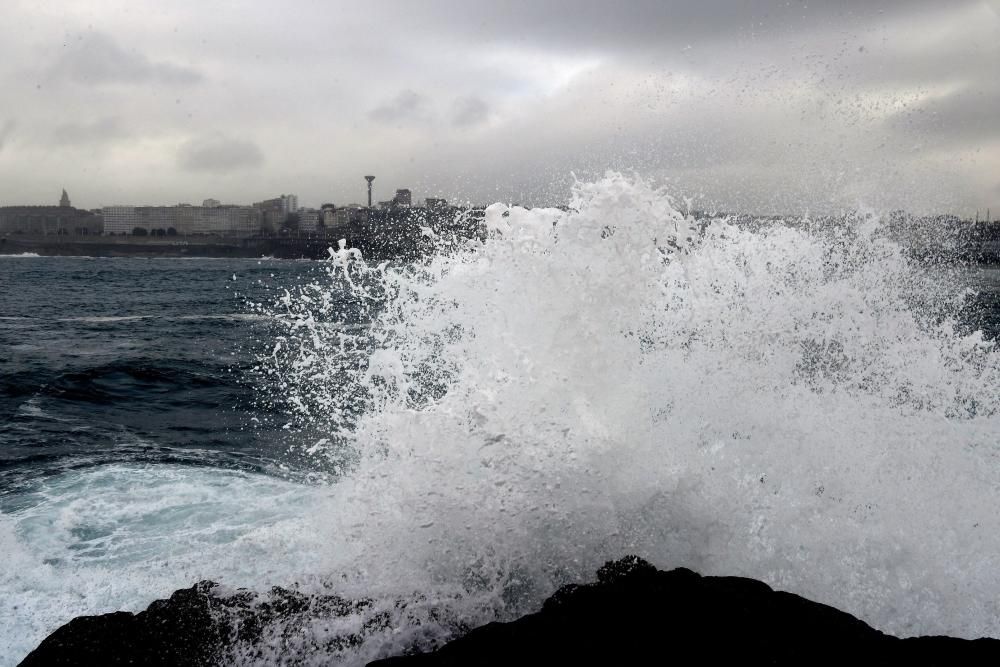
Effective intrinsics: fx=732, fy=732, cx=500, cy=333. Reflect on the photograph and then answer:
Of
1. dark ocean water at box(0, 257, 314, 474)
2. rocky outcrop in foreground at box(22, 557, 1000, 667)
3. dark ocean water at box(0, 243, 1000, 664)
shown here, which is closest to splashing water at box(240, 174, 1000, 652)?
rocky outcrop in foreground at box(22, 557, 1000, 667)

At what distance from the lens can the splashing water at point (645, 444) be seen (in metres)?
4.75

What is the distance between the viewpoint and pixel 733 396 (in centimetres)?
731

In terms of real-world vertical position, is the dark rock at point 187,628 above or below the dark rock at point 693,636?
below

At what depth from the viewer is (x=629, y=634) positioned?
3.47 metres

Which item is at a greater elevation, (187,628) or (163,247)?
(163,247)

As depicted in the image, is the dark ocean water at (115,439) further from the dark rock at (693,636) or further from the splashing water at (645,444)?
the dark rock at (693,636)

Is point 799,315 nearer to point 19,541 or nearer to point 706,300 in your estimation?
point 706,300

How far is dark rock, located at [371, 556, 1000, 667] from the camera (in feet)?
10.8

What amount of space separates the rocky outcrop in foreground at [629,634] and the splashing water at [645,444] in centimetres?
75

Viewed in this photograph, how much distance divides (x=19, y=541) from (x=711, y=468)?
17.7ft

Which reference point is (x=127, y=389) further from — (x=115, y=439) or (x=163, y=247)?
(x=163, y=247)

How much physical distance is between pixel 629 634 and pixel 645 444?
7.96ft

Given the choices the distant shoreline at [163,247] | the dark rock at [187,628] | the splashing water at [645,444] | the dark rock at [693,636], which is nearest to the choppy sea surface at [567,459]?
the splashing water at [645,444]

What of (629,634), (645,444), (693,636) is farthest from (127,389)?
(693,636)
